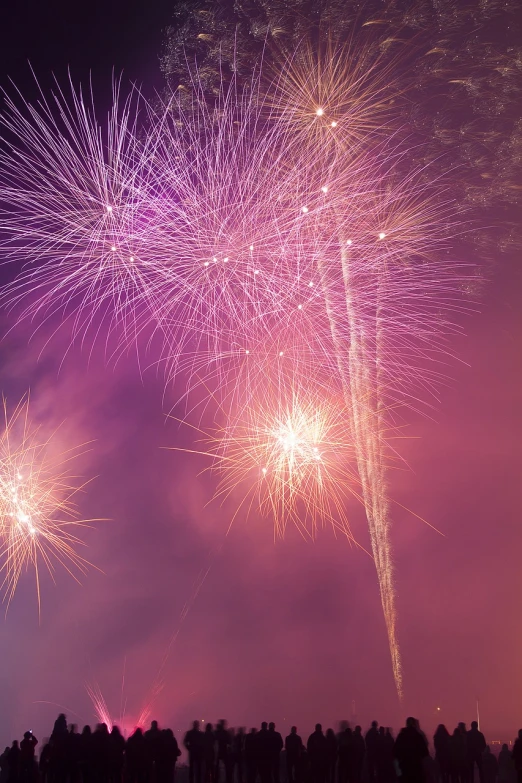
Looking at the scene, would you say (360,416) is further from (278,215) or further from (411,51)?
(411,51)

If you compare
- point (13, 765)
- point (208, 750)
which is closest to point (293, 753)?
point (208, 750)

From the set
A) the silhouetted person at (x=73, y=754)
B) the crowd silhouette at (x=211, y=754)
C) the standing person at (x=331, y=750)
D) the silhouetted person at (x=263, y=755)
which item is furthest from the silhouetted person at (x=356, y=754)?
the silhouetted person at (x=73, y=754)

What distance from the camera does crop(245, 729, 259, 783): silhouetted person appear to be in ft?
37.7

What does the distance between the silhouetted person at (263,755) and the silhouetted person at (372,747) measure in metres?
1.50

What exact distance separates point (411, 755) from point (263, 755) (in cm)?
413

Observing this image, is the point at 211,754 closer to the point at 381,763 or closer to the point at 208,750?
the point at 208,750

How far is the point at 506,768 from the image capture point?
1322 centimetres

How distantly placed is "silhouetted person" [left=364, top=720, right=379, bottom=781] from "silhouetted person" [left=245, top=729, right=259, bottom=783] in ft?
5.52

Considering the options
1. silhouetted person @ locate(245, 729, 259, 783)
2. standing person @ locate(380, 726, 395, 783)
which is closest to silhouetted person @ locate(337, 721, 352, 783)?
standing person @ locate(380, 726, 395, 783)

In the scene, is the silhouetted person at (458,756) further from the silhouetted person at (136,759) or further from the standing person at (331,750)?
the silhouetted person at (136,759)

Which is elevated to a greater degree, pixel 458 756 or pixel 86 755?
pixel 86 755

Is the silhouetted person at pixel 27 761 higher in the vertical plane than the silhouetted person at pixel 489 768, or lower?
higher

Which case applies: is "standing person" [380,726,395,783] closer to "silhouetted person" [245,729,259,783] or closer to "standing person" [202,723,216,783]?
"silhouetted person" [245,729,259,783]

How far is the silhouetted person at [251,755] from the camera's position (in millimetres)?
11500
